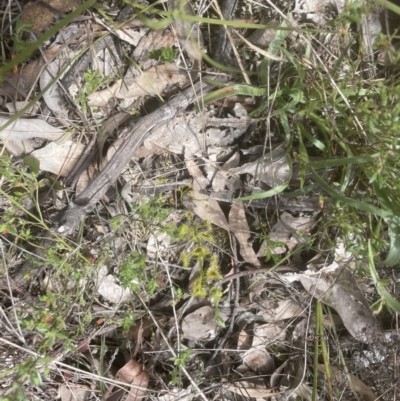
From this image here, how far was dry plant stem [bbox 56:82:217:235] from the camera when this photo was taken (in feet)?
5.27

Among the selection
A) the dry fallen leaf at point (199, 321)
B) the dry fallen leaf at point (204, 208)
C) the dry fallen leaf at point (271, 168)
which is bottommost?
the dry fallen leaf at point (199, 321)

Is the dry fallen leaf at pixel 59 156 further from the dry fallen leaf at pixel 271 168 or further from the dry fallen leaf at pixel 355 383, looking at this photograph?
the dry fallen leaf at pixel 355 383

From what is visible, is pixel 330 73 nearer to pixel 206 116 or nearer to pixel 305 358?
pixel 206 116

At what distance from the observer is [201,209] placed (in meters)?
1.70

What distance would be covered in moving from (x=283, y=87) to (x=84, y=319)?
109cm

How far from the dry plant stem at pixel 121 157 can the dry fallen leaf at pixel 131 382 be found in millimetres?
565

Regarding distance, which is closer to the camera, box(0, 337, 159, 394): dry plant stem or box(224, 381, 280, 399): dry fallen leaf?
box(0, 337, 159, 394): dry plant stem

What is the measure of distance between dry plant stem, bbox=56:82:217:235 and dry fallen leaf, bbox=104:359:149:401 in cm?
56

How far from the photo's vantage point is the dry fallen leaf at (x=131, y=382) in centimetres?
170

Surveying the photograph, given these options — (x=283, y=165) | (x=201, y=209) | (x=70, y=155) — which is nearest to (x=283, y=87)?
(x=283, y=165)

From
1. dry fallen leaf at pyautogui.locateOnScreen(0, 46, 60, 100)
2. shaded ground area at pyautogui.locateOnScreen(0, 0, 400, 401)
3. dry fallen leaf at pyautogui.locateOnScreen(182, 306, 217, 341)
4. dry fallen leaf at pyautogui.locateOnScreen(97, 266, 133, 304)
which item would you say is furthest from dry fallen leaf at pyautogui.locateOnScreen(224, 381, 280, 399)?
dry fallen leaf at pyautogui.locateOnScreen(0, 46, 60, 100)

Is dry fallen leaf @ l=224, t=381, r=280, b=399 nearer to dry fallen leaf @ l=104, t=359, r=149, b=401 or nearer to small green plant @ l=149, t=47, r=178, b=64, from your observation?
dry fallen leaf @ l=104, t=359, r=149, b=401

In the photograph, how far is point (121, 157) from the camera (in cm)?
161

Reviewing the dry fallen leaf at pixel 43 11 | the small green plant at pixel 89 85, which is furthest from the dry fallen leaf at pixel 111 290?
the dry fallen leaf at pixel 43 11
